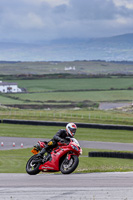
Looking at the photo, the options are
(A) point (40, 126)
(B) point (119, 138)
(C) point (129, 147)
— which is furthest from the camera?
(A) point (40, 126)

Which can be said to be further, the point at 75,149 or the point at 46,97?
the point at 46,97

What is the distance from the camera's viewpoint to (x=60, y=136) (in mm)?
15070

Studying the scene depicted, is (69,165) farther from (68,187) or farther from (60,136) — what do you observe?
(68,187)

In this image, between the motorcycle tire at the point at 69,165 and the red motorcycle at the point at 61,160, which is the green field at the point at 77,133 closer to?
the red motorcycle at the point at 61,160

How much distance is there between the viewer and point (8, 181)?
45.2ft

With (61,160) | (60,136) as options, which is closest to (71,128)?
(60,136)

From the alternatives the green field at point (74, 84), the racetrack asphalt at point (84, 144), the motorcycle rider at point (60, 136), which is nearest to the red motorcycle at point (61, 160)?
the motorcycle rider at point (60, 136)

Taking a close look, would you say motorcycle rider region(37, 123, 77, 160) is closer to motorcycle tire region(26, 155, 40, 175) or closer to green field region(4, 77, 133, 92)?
motorcycle tire region(26, 155, 40, 175)

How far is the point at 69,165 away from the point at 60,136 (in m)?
1.10

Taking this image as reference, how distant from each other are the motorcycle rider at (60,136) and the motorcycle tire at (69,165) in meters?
0.68

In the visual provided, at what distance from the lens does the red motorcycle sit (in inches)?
566
